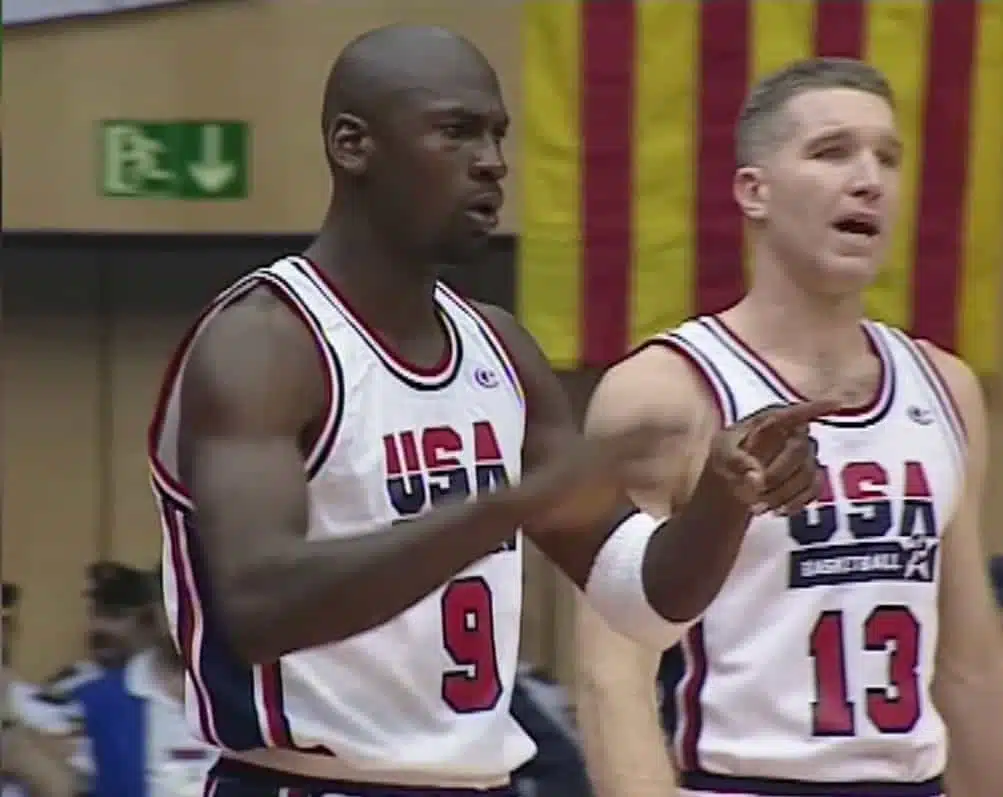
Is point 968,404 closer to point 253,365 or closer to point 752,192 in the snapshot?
point 752,192

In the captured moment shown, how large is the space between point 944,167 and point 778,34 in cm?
64

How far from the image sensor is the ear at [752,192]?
433 centimetres

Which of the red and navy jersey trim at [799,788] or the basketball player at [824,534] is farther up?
the basketball player at [824,534]

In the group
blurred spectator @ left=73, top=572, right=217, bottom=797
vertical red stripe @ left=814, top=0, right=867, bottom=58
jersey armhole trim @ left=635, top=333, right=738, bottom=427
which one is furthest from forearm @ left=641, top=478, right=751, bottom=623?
vertical red stripe @ left=814, top=0, right=867, bottom=58

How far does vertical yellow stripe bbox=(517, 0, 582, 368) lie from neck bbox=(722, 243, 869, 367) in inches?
135

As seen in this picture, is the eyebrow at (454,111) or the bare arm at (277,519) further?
the eyebrow at (454,111)

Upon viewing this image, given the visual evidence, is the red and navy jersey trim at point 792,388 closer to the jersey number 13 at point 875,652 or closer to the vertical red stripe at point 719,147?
the jersey number 13 at point 875,652

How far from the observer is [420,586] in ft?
9.19

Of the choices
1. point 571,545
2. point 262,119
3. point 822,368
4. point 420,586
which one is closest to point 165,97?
point 262,119

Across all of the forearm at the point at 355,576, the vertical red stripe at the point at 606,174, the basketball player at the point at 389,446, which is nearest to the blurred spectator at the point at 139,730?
the vertical red stripe at the point at 606,174

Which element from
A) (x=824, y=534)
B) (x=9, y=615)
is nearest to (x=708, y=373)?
(x=824, y=534)

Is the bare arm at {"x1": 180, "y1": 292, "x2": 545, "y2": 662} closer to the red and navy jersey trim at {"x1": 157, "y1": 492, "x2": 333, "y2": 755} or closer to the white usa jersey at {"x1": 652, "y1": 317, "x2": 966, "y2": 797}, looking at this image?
the red and navy jersey trim at {"x1": 157, "y1": 492, "x2": 333, "y2": 755}

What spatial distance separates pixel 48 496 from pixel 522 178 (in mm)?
2084

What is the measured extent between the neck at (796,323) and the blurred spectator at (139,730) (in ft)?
8.16
